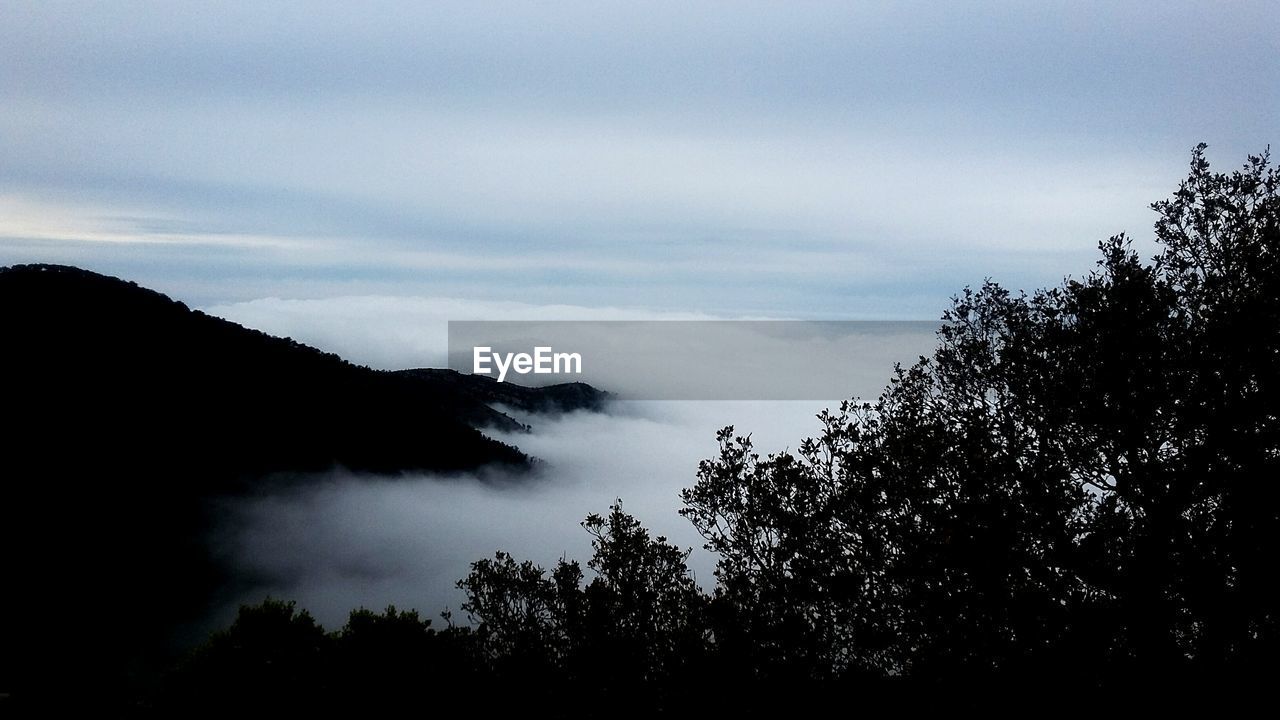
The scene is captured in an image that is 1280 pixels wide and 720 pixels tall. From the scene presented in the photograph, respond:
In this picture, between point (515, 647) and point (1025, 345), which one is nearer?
point (1025, 345)

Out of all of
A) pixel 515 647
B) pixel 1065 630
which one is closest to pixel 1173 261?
pixel 1065 630

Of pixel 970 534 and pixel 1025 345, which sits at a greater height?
pixel 1025 345

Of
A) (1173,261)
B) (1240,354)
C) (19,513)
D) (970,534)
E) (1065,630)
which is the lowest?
(19,513)

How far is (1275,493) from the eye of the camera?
12219 mm

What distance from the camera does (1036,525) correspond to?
1295cm

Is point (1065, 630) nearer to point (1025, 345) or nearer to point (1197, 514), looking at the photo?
point (1197, 514)

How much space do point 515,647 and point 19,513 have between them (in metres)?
208

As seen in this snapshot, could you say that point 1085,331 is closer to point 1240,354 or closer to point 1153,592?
point 1240,354

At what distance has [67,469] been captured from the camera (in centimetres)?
19450

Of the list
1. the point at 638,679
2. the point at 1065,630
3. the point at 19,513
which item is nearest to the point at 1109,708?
the point at 1065,630

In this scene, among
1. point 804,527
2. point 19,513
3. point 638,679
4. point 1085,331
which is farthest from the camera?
point 19,513

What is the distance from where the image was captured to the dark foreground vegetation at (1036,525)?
12.3m

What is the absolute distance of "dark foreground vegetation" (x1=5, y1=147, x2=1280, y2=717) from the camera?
12.3 metres

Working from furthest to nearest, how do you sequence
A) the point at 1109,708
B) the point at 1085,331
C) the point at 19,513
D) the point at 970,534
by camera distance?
the point at 19,513 < the point at 1085,331 < the point at 970,534 < the point at 1109,708
